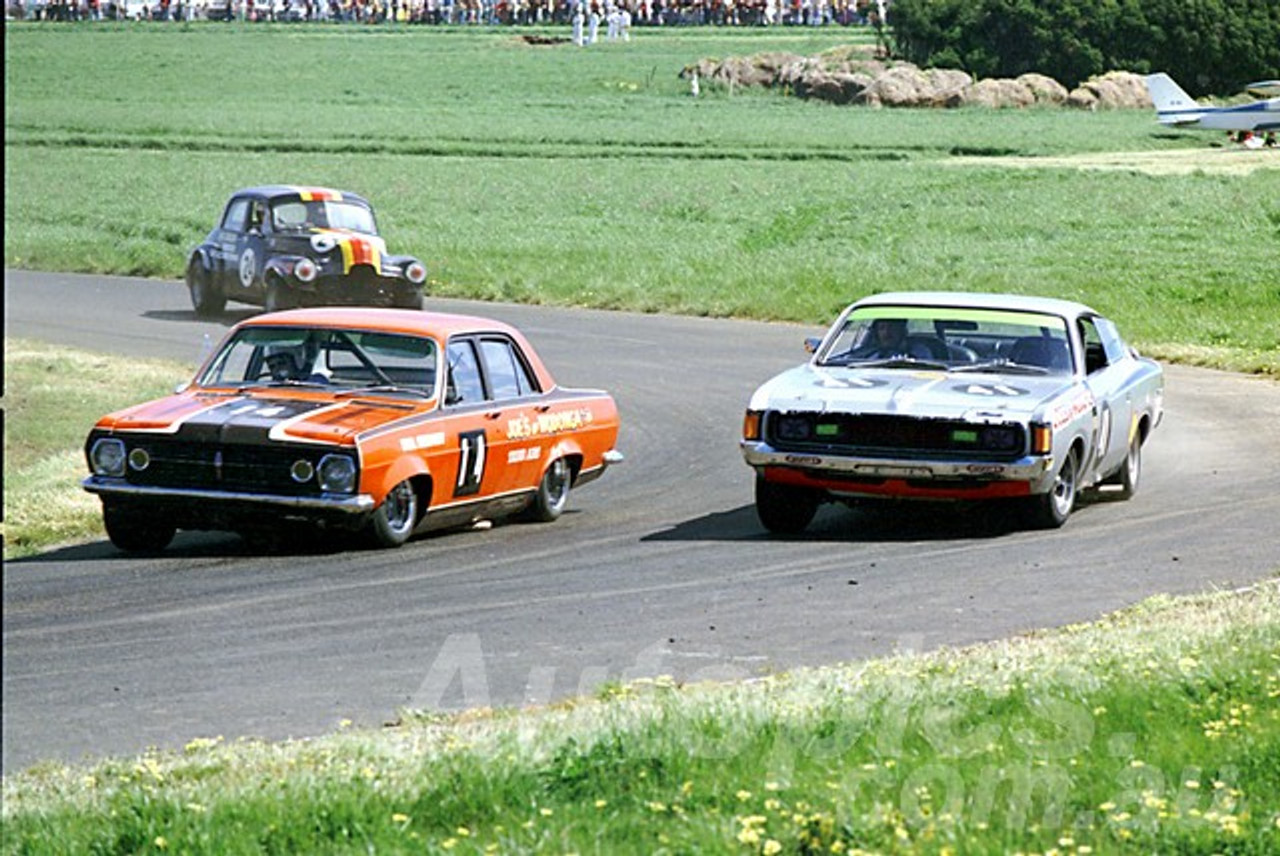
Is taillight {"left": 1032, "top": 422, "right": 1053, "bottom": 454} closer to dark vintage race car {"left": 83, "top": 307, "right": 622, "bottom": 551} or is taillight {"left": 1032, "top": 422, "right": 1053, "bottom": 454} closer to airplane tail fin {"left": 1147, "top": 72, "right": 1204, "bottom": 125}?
dark vintage race car {"left": 83, "top": 307, "right": 622, "bottom": 551}

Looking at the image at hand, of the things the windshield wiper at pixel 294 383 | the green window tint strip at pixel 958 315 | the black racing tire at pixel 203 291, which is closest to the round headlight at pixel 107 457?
the windshield wiper at pixel 294 383

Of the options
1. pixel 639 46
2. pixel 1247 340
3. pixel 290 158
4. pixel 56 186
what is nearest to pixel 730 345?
pixel 1247 340

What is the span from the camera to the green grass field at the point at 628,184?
104 ft

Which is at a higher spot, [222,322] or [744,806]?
[744,806]

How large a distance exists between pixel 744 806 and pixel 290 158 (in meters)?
52.3

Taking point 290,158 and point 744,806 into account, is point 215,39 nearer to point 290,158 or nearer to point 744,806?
point 290,158

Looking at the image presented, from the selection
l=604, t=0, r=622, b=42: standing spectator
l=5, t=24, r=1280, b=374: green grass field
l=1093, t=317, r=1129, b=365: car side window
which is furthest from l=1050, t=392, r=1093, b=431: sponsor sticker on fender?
l=604, t=0, r=622, b=42: standing spectator

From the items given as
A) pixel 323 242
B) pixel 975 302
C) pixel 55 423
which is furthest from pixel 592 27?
pixel 975 302

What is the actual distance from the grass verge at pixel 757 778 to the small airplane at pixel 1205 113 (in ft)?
219

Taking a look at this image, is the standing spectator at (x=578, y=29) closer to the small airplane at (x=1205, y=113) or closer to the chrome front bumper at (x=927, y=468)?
the small airplane at (x=1205, y=113)

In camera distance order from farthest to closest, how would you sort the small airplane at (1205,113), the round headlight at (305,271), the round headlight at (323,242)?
the small airplane at (1205,113) → the round headlight at (323,242) → the round headlight at (305,271)

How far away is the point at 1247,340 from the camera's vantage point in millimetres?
25281

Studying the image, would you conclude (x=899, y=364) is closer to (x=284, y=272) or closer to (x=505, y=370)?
(x=505, y=370)

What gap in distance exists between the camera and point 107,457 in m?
11.5
